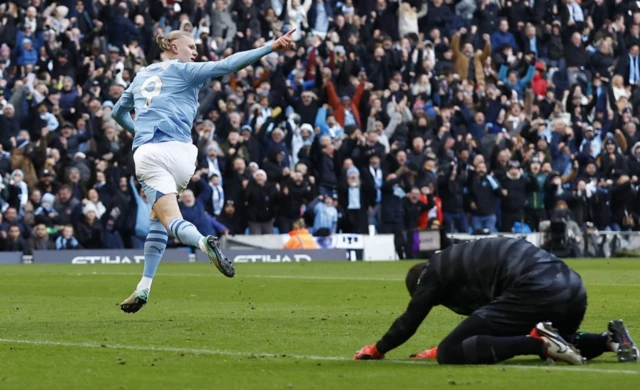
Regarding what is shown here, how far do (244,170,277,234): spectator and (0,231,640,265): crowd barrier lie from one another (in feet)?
0.98

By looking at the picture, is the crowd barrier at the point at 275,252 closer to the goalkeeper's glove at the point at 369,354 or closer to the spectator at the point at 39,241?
the spectator at the point at 39,241

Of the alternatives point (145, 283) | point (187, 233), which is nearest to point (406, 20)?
point (145, 283)

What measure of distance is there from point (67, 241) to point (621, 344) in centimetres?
1886

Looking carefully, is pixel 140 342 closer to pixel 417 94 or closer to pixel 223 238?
pixel 223 238

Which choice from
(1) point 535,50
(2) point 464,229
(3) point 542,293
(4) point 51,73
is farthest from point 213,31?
(3) point 542,293

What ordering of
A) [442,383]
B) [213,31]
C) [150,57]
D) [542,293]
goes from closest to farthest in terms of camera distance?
[442,383], [542,293], [150,57], [213,31]

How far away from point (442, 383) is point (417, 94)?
24.3 m

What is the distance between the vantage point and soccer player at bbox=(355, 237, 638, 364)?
7.80 m

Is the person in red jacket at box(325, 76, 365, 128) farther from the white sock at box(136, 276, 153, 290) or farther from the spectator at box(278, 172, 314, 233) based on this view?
the white sock at box(136, 276, 153, 290)

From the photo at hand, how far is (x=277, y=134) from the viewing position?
27203 millimetres

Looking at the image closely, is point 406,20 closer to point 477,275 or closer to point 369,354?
point 369,354

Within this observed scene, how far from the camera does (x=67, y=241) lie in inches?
1011

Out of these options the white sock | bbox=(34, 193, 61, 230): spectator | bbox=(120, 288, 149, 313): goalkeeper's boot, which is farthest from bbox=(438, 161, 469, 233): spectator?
bbox=(120, 288, 149, 313): goalkeeper's boot

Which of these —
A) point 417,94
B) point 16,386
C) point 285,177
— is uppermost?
point 417,94
